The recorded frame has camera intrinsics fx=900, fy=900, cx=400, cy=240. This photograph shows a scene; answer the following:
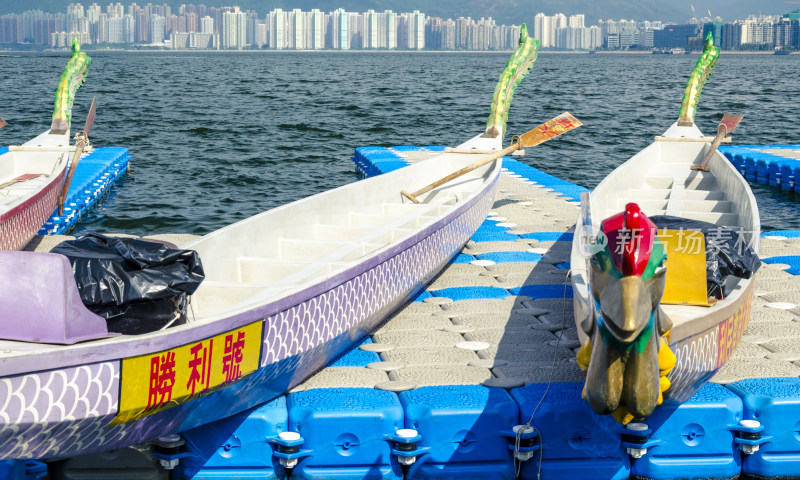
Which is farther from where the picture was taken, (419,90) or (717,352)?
(419,90)

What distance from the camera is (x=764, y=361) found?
240 inches

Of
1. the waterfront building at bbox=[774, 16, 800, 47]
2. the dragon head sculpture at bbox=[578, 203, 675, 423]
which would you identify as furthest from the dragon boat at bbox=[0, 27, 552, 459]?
the waterfront building at bbox=[774, 16, 800, 47]

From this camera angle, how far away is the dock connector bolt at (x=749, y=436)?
5301mm

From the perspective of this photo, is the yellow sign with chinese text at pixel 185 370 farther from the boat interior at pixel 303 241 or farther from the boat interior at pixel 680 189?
the boat interior at pixel 680 189

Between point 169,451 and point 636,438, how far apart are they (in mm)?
2696

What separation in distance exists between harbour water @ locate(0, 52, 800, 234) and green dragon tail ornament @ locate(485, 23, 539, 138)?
16.0ft

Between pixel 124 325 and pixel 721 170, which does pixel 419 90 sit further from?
pixel 124 325

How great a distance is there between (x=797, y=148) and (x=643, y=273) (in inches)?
652

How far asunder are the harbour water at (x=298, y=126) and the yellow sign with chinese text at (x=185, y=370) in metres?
9.59

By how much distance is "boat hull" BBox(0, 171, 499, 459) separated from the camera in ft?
13.2

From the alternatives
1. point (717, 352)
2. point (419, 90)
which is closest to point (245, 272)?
point (717, 352)

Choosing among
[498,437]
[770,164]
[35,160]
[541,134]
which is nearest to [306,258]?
[498,437]

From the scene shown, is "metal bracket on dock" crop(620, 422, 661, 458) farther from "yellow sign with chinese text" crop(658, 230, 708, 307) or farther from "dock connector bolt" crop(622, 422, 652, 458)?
"yellow sign with chinese text" crop(658, 230, 708, 307)

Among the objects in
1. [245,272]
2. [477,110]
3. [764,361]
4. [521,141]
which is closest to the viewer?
[764,361]
